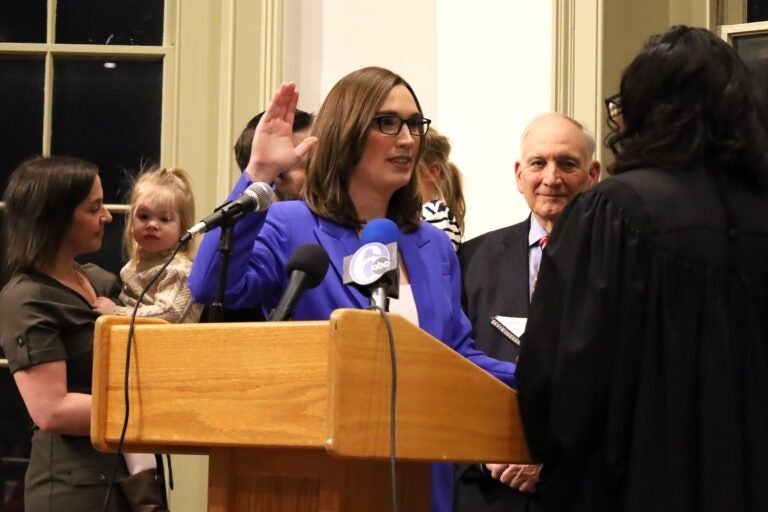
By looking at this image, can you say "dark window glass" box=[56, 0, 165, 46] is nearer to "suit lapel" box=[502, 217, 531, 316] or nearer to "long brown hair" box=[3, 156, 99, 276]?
"long brown hair" box=[3, 156, 99, 276]

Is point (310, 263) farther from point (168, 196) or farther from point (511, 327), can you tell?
point (168, 196)

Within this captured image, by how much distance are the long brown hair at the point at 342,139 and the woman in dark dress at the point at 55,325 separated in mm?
831

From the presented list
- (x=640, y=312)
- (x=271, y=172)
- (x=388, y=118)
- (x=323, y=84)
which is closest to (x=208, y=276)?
(x=271, y=172)

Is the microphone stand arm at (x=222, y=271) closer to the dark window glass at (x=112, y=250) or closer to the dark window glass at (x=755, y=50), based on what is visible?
the dark window glass at (x=112, y=250)

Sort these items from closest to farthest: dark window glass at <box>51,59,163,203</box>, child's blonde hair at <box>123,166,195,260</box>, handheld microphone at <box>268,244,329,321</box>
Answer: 1. handheld microphone at <box>268,244,329,321</box>
2. child's blonde hair at <box>123,166,195,260</box>
3. dark window glass at <box>51,59,163,203</box>

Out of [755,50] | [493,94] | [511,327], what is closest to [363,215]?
[511,327]

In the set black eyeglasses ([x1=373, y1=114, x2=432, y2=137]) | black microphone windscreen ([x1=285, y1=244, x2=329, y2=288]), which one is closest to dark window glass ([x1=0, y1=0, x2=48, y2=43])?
black eyeglasses ([x1=373, y1=114, x2=432, y2=137])

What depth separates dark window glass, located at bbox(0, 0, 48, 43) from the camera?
195 inches

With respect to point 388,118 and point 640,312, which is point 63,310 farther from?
point 640,312

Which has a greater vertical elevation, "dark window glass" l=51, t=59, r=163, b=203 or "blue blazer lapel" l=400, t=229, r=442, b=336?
"dark window glass" l=51, t=59, r=163, b=203

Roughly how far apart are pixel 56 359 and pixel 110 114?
1956mm

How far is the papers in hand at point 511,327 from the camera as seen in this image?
10.6 feet

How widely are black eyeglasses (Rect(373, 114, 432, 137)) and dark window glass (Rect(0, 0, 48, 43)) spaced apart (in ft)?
8.33

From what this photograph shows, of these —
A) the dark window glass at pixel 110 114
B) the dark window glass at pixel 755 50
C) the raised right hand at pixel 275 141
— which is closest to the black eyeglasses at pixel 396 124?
the raised right hand at pixel 275 141
